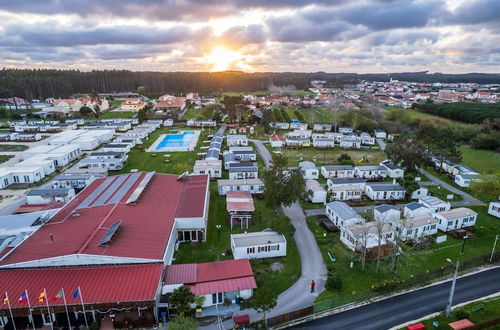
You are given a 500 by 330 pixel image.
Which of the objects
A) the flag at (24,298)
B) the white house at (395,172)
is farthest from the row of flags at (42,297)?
the white house at (395,172)

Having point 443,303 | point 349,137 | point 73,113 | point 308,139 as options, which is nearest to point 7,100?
point 73,113

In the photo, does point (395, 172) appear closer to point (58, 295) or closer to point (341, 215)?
point (341, 215)

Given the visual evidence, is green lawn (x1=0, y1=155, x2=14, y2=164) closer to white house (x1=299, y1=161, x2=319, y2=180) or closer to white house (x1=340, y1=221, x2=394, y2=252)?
white house (x1=299, y1=161, x2=319, y2=180)

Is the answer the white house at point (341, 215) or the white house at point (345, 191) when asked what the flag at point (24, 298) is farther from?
the white house at point (345, 191)

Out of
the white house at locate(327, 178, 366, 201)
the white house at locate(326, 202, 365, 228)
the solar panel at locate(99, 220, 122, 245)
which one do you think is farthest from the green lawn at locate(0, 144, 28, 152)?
the white house at locate(326, 202, 365, 228)

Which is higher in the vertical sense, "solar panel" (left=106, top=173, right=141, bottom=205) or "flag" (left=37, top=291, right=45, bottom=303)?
"solar panel" (left=106, top=173, right=141, bottom=205)

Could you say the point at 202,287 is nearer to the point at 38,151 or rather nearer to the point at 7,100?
the point at 38,151

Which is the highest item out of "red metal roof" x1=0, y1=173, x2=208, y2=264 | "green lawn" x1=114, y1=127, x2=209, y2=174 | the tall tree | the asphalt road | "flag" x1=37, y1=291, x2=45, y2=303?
the tall tree
